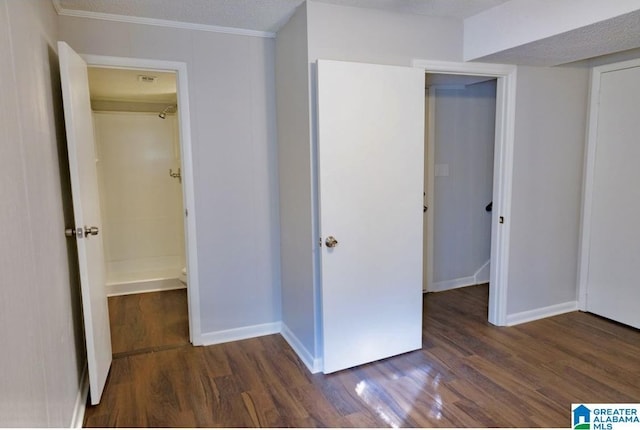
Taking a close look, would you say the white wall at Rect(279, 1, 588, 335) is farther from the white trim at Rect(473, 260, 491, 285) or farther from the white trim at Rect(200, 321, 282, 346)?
the white trim at Rect(473, 260, 491, 285)

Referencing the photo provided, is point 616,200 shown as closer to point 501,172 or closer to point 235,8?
point 501,172

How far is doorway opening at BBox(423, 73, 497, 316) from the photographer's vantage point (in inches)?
163

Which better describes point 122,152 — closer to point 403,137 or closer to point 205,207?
point 205,207

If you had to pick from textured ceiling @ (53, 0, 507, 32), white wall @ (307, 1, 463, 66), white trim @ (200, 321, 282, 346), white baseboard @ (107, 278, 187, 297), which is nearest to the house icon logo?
white trim @ (200, 321, 282, 346)

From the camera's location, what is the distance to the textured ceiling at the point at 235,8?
243cm

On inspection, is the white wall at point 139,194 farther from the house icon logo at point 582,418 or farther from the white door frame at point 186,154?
the house icon logo at point 582,418

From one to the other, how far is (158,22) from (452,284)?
11.8ft

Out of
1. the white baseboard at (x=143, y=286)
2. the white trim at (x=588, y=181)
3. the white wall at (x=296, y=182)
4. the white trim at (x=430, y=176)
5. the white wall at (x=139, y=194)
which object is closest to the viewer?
the white wall at (x=296, y=182)

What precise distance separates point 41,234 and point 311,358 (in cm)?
172

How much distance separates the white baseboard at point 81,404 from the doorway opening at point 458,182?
10.0 ft

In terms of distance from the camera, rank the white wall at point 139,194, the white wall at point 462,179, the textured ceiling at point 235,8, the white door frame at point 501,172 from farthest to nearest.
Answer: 1. the white wall at point 139,194
2. the white wall at point 462,179
3. the white door frame at point 501,172
4. the textured ceiling at point 235,8

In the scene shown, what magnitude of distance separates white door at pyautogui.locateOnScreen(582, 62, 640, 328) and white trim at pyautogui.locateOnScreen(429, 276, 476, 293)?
1184 mm

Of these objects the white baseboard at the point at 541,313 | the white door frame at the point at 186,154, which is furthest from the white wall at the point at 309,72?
the white baseboard at the point at 541,313

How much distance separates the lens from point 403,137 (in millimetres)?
2654
